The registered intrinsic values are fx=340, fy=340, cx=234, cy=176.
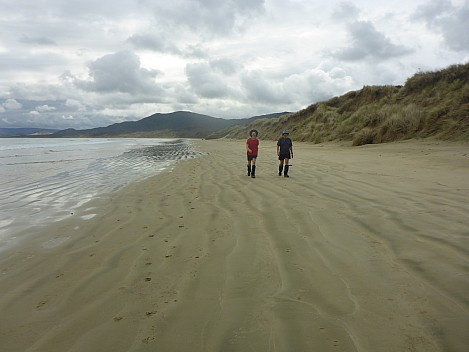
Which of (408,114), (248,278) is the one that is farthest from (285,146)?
(408,114)

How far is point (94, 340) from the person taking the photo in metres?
2.54

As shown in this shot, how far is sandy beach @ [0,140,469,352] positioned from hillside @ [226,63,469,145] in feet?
44.7

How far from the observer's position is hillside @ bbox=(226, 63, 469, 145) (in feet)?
60.0

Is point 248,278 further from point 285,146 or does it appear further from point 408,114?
point 408,114

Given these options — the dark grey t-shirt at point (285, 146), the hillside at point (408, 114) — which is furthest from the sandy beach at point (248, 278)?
the hillside at point (408, 114)

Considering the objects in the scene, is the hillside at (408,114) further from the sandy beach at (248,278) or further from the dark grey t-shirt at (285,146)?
the sandy beach at (248,278)

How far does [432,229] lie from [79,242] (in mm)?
5043

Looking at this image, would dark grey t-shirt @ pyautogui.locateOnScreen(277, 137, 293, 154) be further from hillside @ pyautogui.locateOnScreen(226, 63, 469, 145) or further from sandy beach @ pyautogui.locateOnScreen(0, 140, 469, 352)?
hillside @ pyautogui.locateOnScreen(226, 63, 469, 145)

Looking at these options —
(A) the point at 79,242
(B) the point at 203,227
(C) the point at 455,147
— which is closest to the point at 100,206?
(A) the point at 79,242

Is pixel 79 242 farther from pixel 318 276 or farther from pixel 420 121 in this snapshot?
pixel 420 121

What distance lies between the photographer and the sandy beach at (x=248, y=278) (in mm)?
2529

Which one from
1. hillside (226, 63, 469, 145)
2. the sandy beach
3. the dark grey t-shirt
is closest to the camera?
the sandy beach

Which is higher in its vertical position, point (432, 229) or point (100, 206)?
point (432, 229)

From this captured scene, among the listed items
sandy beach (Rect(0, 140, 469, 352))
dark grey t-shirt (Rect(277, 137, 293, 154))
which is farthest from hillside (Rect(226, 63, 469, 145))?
sandy beach (Rect(0, 140, 469, 352))
